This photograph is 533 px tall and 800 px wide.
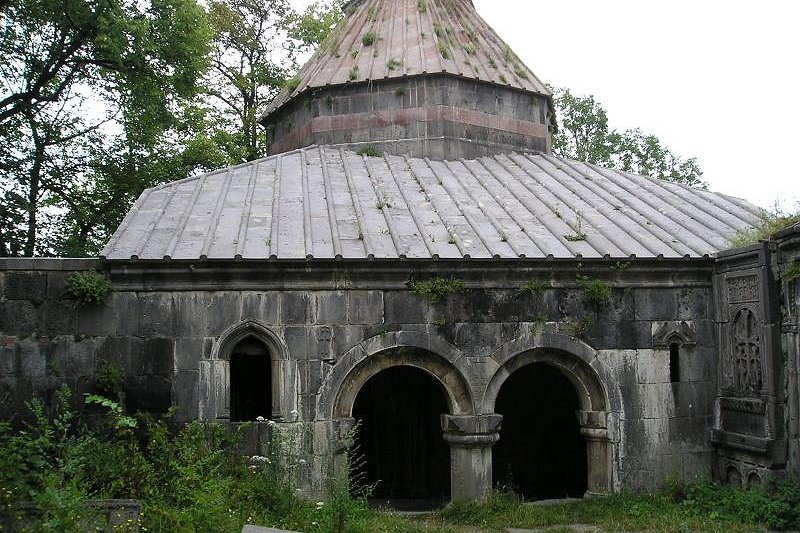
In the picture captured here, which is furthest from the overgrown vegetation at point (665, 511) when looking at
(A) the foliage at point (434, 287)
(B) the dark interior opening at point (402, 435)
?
(B) the dark interior opening at point (402, 435)

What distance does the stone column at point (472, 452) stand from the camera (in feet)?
26.9

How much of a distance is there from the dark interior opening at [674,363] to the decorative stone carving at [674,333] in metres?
0.09

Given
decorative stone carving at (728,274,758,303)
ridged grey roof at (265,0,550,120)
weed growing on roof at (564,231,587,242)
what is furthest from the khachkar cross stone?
ridged grey roof at (265,0,550,120)

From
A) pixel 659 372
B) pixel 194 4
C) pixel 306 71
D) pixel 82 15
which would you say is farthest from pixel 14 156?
pixel 659 372

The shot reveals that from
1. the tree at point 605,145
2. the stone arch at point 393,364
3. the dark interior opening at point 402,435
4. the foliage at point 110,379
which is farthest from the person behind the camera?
the tree at point 605,145

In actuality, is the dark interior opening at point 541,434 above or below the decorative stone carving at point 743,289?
below

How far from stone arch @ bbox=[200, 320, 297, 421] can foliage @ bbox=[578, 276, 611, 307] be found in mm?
3512

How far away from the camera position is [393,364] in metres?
8.17

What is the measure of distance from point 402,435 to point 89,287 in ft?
18.6

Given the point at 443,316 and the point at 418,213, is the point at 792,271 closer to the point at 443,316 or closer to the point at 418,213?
the point at 443,316

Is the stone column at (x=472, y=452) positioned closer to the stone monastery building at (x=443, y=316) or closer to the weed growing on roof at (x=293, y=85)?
the stone monastery building at (x=443, y=316)

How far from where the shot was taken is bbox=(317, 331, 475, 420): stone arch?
7.96 meters

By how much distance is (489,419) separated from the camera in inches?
324

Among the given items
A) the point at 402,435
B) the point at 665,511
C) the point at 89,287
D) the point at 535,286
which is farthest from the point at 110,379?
the point at 665,511
